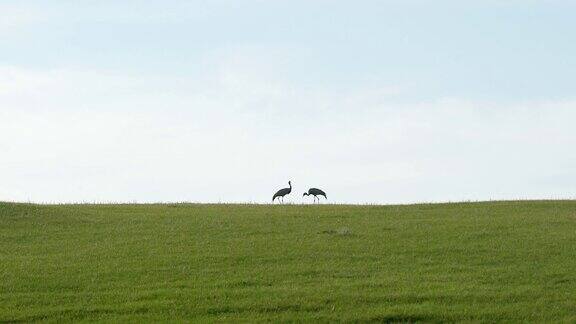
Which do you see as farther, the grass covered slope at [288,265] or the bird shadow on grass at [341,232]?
the bird shadow on grass at [341,232]

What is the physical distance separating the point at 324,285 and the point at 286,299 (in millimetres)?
1484

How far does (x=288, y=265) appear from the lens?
2231 cm

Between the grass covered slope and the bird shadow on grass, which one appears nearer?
the grass covered slope

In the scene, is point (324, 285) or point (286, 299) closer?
point (286, 299)

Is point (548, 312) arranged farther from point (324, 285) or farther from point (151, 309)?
point (151, 309)

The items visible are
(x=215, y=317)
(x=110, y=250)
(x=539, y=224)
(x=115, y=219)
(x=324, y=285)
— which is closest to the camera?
(x=215, y=317)

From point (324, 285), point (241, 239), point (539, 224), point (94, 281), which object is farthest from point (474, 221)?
point (94, 281)

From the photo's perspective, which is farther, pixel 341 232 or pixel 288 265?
pixel 341 232

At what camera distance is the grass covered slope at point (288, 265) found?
18312mm

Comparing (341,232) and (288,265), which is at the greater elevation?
(341,232)

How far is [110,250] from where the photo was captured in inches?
979

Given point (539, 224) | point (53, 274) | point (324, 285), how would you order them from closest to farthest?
point (324, 285) → point (53, 274) → point (539, 224)

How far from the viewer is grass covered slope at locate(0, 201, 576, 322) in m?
18.3

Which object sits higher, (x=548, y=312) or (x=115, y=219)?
(x=115, y=219)
